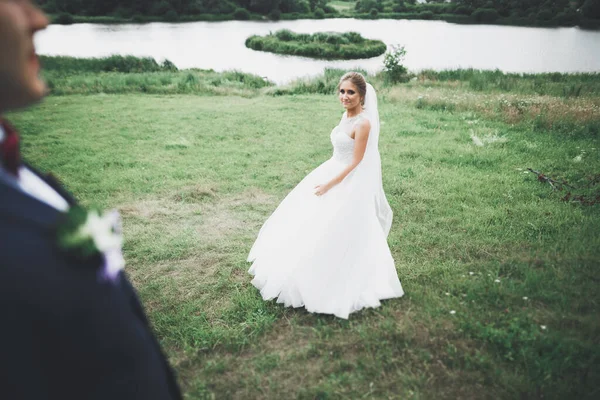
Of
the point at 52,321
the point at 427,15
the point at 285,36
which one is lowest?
the point at 52,321

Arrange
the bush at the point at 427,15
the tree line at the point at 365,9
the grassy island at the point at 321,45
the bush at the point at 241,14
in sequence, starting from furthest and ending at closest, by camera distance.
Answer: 1. the bush at the point at 427,15
2. the bush at the point at 241,14
3. the tree line at the point at 365,9
4. the grassy island at the point at 321,45

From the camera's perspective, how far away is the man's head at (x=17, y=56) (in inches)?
41.5

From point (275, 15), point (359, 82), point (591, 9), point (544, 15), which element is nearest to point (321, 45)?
point (544, 15)

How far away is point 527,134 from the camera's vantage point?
10.4m

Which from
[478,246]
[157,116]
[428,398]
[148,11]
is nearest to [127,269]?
[428,398]

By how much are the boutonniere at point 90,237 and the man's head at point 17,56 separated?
1.38 ft

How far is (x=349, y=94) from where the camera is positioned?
438cm

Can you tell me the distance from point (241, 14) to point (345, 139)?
87023 millimetres

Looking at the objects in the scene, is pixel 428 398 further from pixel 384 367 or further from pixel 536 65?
pixel 536 65

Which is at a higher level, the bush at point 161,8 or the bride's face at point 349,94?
the bush at point 161,8

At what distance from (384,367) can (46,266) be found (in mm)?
3354

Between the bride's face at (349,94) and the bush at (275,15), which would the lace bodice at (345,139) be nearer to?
the bride's face at (349,94)

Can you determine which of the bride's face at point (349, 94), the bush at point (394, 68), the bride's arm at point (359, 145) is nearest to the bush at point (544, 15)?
the bush at point (394, 68)

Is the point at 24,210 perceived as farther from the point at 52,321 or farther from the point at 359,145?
the point at 359,145
